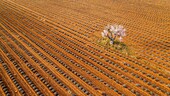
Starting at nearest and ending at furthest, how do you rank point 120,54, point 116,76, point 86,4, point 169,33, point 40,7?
1. point 116,76
2. point 120,54
3. point 169,33
4. point 40,7
5. point 86,4

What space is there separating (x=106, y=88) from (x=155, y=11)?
1802 centimetres

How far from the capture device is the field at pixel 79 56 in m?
10.2

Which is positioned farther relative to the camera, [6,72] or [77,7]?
[77,7]

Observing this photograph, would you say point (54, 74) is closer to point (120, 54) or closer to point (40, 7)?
point (120, 54)

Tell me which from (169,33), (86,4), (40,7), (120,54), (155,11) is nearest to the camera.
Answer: (120,54)

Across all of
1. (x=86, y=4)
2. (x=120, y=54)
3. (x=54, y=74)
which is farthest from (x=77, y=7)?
(x=54, y=74)

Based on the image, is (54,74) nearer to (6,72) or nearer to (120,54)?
(6,72)

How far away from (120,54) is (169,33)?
6662 mm

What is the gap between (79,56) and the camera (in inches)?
523

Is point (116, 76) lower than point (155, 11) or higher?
lower

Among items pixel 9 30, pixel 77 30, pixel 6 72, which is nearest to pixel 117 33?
pixel 77 30

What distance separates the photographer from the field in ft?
33.6

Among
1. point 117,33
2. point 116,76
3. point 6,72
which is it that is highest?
point 117,33

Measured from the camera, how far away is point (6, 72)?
11570 millimetres
